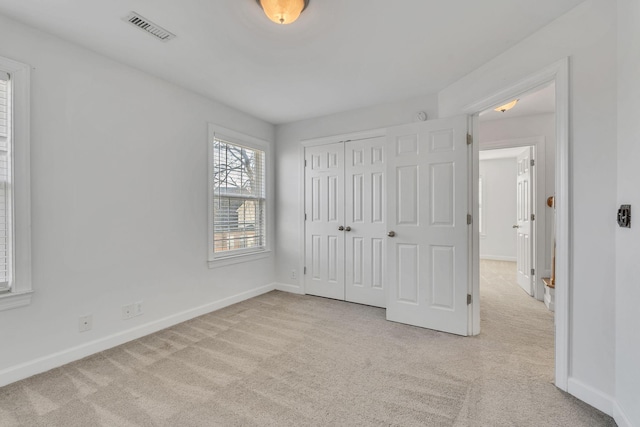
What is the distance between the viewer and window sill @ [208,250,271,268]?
3404 millimetres

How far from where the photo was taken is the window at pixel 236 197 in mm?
3430

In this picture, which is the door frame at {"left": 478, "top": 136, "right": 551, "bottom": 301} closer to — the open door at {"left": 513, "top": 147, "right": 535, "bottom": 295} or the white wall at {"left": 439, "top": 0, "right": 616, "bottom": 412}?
the open door at {"left": 513, "top": 147, "right": 535, "bottom": 295}

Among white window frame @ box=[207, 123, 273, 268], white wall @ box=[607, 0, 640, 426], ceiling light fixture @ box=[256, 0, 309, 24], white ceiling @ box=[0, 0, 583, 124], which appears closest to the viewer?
white wall @ box=[607, 0, 640, 426]

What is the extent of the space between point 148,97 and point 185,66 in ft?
1.63

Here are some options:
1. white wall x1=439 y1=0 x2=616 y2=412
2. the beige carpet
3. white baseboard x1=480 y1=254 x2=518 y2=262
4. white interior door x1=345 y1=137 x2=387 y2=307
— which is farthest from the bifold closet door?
white baseboard x1=480 y1=254 x2=518 y2=262

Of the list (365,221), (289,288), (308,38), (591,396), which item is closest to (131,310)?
(289,288)

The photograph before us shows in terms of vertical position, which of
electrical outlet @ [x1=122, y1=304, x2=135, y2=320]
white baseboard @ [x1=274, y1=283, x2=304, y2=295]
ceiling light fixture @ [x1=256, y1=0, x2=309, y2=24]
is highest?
ceiling light fixture @ [x1=256, y1=0, x2=309, y2=24]

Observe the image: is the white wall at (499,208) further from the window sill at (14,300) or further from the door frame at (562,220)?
the window sill at (14,300)

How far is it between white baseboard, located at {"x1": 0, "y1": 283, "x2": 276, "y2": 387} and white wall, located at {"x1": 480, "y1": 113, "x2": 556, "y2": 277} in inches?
166

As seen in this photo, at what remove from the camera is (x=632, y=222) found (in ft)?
4.75

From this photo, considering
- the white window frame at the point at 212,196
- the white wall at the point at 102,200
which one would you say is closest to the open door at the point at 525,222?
the white window frame at the point at 212,196

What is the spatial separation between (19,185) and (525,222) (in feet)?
18.4

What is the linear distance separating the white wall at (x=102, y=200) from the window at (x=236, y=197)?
17 cm

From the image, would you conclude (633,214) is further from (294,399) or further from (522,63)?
(294,399)
